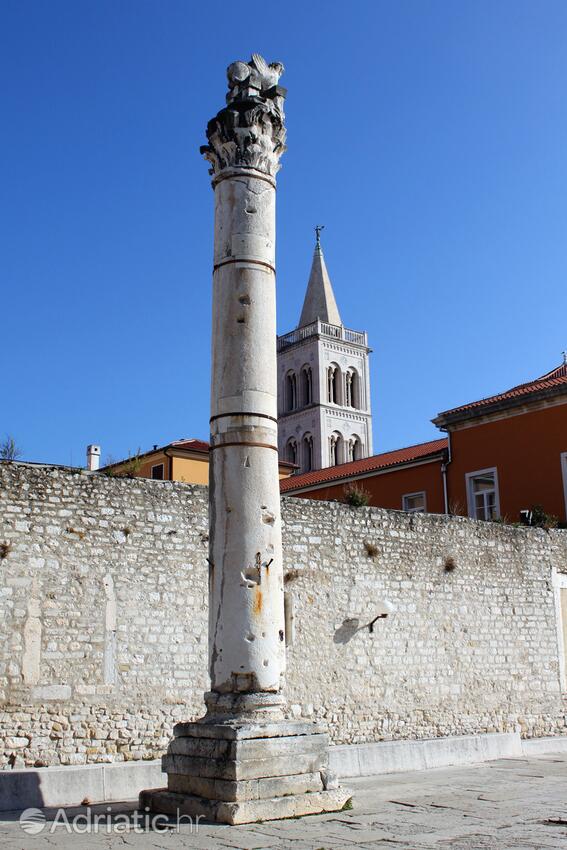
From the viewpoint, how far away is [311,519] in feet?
47.0

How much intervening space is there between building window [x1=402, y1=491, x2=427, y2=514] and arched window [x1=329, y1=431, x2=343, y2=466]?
171ft

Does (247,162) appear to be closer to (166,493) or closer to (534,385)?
(166,493)

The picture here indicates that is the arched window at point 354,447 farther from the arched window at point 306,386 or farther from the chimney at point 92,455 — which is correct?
the chimney at point 92,455

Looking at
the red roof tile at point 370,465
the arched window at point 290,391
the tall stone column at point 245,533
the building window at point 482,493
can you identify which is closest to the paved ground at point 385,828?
the tall stone column at point 245,533

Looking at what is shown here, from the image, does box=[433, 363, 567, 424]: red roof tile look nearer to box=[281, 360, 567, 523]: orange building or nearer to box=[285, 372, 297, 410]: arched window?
box=[281, 360, 567, 523]: orange building

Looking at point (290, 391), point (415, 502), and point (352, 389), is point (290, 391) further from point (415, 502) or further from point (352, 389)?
point (415, 502)

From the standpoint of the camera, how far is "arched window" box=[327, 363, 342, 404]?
7994cm

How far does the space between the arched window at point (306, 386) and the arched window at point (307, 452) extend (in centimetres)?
328

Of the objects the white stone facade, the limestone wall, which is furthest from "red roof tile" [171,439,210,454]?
the white stone facade

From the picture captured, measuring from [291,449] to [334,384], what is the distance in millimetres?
7032

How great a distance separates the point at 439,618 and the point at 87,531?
6947 millimetres

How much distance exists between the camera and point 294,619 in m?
13.8

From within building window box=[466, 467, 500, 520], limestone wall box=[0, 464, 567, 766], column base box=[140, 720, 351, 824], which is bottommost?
column base box=[140, 720, 351, 824]

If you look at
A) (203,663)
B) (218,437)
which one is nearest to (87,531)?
(203,663)
